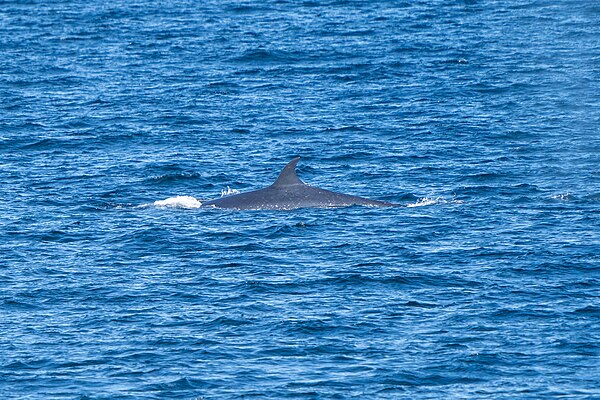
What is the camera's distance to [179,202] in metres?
40.1

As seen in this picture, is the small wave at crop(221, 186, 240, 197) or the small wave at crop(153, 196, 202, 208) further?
the small wave at crop(221, 186, 240, 197)

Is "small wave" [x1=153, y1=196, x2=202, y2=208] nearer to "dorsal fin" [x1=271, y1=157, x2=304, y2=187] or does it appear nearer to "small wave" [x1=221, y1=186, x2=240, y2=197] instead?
"small wave" [x1=221, y1=186, x2=240, y2=197]

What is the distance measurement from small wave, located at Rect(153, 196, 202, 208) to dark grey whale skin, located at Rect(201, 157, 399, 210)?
81 centimetres

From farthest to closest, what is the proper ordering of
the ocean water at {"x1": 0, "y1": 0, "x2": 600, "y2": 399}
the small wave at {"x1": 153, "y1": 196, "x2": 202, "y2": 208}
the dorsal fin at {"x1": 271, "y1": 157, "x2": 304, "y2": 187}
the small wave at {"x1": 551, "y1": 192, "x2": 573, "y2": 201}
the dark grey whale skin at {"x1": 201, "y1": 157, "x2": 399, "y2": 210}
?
the small wave at {"x1": 153, "y1": 196, "x2": 202, "y2": 208} < the small wave at {"x1": 551, "y1": 192, "x2": 573, "y2": 201} < the dark grey whale skin at {"x1": 201, "y1": 157, "x2": 399, "y2": 210} < the dorsal fin at {"x1": 271, "y1": 157, "x2": 304, "y2": 187} < the ocean water at {"x1": 0, "y1": 0, "x2": 600, "y2": 399}

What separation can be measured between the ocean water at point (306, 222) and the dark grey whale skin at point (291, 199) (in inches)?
17.9

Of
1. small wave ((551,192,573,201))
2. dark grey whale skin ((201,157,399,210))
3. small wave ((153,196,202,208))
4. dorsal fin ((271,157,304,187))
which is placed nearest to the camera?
dorsal fin ((271,157,304,187))

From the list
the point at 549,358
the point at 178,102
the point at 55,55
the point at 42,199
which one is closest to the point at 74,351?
the point at 549,358

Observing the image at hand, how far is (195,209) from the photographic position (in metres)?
39.3

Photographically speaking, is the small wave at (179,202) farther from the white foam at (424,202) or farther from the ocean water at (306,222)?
the white foam at (424,202)

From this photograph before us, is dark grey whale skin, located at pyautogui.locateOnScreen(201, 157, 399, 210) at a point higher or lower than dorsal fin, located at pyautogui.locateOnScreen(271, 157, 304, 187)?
lower

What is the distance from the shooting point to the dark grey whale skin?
3878cm

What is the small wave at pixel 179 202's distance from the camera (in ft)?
131

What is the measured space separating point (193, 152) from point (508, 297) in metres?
19.5

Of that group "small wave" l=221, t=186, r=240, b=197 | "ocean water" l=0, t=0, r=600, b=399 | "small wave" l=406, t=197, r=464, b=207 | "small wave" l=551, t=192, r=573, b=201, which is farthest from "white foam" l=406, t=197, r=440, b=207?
"small wave" l=221, t=186, r=240, b=197
